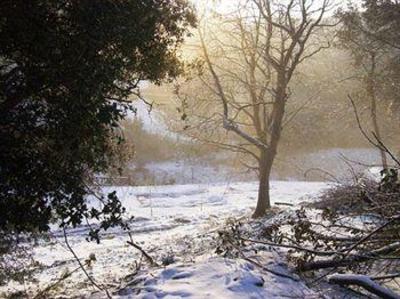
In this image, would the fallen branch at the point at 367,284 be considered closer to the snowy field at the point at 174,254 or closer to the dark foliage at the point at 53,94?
the snowy field at the point at 174,254

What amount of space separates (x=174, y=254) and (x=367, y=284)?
5339mm

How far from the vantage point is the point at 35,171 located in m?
5.97

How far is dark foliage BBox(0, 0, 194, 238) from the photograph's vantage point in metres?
5.74

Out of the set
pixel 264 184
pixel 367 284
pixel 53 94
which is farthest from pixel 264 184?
pixel 367 284

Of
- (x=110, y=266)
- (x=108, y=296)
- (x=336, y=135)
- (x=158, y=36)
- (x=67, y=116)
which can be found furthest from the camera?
(x=336, y=135)

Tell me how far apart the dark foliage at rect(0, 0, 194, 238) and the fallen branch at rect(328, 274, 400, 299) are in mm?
3005

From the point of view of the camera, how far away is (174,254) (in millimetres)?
9523

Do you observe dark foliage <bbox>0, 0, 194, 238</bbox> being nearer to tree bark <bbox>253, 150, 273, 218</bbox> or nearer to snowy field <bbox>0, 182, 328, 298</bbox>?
snowy field <bbox>0, 182, 328, 298</bbox>

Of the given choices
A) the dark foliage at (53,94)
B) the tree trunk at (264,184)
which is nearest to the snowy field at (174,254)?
the tree trunk at (264,184)

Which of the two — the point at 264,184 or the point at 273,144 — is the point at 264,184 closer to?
the point at 264,184

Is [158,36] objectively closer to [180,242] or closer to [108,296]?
[108,296]

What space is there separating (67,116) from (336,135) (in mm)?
36514

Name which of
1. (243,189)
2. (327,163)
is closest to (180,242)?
(243,189)

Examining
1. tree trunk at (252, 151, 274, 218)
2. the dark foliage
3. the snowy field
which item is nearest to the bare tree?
tree trunk at (252, 151, 274, 218)
